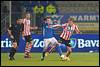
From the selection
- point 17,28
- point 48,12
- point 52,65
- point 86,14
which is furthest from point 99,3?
point 52,65

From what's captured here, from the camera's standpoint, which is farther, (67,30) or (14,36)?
(67,30)

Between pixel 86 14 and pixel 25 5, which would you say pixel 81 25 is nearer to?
pixel 86 14

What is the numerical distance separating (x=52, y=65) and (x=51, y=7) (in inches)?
463

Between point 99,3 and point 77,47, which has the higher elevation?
point 99,3

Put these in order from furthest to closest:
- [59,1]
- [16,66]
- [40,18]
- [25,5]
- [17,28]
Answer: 1. [59,1]
2. [25,5]
3. [40,18]
4. [17,28]
5. [16,66]

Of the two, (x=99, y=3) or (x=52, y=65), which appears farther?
(x=99, y=3)

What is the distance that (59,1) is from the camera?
103ft

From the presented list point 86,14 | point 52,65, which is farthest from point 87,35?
point 52,65

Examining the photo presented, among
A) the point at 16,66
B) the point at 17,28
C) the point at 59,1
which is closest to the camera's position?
the point at 16,66

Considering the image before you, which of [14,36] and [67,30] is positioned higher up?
[67,30]

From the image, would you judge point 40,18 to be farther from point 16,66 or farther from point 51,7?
point 16,66

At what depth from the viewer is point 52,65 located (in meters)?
17.3

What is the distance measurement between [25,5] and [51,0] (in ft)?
6.28

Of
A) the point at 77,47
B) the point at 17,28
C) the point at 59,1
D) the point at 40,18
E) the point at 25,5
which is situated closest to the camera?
the point at 17,28
